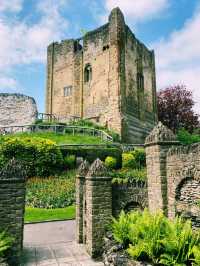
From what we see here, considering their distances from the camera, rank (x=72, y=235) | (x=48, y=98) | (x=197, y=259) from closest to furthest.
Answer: (x=197, y=259) → (x=72, y=235) → (x=48, y=98)

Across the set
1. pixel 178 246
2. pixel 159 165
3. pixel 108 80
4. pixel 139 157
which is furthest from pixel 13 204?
pixel 108 80

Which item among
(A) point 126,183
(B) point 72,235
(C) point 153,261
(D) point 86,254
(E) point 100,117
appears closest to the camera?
(C) point 153,261

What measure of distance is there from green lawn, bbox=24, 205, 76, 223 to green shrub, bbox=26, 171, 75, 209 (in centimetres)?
81

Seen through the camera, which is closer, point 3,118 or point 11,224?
point 11,224

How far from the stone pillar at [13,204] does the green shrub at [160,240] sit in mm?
2830

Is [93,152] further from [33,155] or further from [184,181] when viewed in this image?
[184,181]

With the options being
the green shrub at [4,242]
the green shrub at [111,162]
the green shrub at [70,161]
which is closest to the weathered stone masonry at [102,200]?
the green shrub at [4,242]

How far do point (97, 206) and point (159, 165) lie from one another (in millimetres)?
2365

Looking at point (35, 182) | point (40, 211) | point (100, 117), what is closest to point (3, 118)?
point (100, 117)

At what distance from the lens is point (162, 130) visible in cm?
908

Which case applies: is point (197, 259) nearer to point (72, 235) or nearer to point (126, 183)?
point (126, 183)

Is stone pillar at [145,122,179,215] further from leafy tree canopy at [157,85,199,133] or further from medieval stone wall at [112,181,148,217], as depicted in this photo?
leafy tree canopy at [157,85,199,133]

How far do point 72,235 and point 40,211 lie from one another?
4915 mm

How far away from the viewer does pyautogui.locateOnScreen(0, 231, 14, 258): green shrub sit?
7.19 metres
